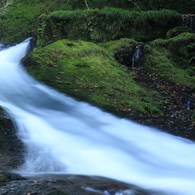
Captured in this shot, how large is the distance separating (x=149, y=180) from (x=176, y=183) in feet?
1.20

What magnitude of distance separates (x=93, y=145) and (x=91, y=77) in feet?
12.6

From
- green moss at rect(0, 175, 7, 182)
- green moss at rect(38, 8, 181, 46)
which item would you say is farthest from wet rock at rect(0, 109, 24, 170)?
green moss at rect(38, 8, 181, 46)

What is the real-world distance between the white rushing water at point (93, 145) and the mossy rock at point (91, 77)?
1.64 feet

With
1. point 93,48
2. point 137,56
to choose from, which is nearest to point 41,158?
point 93,48

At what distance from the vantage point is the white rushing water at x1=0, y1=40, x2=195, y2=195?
3.50m

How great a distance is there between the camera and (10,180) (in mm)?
2533

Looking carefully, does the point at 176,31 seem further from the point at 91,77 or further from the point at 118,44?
the point at 91,77

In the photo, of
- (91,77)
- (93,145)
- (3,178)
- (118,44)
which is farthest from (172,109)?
(118,44)

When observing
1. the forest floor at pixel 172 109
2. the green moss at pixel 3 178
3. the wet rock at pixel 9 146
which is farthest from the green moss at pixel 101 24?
the green moss at pixel 3 178

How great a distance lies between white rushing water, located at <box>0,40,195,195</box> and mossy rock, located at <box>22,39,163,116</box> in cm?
50

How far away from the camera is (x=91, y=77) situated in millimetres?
8164

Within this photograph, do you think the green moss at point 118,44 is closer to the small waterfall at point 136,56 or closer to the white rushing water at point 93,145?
the small waterfall at point 136,56

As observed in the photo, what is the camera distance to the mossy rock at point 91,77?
22.2 ft

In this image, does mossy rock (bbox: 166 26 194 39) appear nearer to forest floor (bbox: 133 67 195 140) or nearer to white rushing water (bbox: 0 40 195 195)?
forest floor (bbox: 133 67 195 140)
